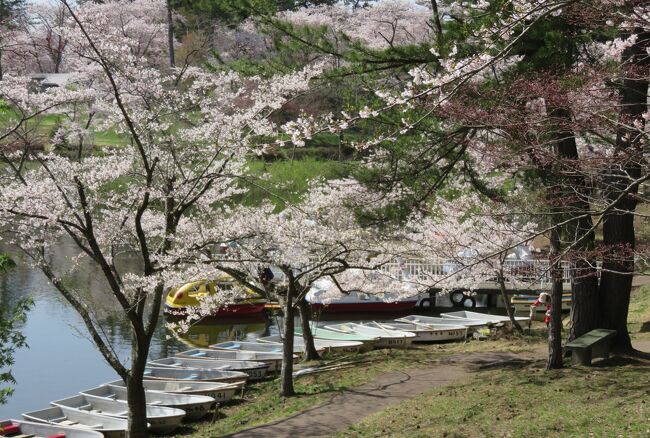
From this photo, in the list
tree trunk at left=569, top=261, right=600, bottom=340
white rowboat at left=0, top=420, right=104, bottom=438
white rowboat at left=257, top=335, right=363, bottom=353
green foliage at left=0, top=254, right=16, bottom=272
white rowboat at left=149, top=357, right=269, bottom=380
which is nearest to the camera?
green foliage at left=0, top=254, right=16, bottom=272

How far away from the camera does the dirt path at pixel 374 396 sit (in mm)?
10545

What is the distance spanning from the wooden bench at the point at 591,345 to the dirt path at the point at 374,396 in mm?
1571

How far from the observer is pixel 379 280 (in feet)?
55.8

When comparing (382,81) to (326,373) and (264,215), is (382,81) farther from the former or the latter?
(326,373)

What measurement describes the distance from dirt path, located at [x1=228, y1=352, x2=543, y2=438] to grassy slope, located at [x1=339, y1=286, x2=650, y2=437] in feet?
1.43

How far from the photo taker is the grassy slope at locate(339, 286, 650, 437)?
27.9 ft

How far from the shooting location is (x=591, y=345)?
11.6 meters

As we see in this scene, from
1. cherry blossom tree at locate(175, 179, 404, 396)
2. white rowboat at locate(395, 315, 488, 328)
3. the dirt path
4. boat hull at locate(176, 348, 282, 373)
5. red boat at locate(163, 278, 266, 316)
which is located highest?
cherry blossom tree at locate(175, 179, 404, 396)

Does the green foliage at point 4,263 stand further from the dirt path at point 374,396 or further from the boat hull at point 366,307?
the boat hull at point 366,307

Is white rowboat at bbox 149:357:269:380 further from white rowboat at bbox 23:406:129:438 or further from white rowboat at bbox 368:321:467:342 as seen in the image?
white rowboat at bbox 368:321:467:342

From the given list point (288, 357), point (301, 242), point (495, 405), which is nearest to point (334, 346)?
point (288, 357)

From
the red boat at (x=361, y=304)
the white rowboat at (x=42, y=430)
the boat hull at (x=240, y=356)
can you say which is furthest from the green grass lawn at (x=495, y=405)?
the red boat at (x=361, y=304)

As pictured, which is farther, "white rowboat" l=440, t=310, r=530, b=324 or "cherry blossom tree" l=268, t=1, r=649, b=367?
"white rowboat" l=440, t=310, r=530, b=324

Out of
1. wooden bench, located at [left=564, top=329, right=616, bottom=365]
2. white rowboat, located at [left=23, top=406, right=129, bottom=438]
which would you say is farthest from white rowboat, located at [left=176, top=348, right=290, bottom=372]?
wooden bench, located at [left=564, top=329, right=616, bottom=365]
